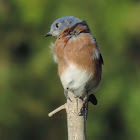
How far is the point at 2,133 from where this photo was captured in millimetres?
8945

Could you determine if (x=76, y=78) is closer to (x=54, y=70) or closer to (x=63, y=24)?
(x=63, y=24)

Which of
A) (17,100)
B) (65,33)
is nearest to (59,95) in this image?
(17,100)

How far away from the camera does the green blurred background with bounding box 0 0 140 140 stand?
26.7 ft

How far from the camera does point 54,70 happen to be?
27.7ft

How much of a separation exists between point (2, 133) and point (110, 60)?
2.13 meters

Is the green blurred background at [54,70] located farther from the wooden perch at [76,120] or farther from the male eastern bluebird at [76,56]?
the wooden perch at [76,120]

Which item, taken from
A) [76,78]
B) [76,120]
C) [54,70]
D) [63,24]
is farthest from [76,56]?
[54,70]

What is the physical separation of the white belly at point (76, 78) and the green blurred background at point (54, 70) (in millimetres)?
2583

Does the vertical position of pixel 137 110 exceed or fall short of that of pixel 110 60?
it falls short

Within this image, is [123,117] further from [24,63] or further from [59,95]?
[24,63]

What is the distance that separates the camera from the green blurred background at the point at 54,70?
8148mm

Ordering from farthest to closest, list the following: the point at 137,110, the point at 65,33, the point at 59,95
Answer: the point at 59,95
the point at 137,110
the point at 65,33

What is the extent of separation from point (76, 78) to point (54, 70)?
3.04 metres

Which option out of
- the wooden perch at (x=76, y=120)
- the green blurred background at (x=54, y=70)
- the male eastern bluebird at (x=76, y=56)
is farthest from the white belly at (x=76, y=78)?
the green blurred background at (x=54, y=70)
